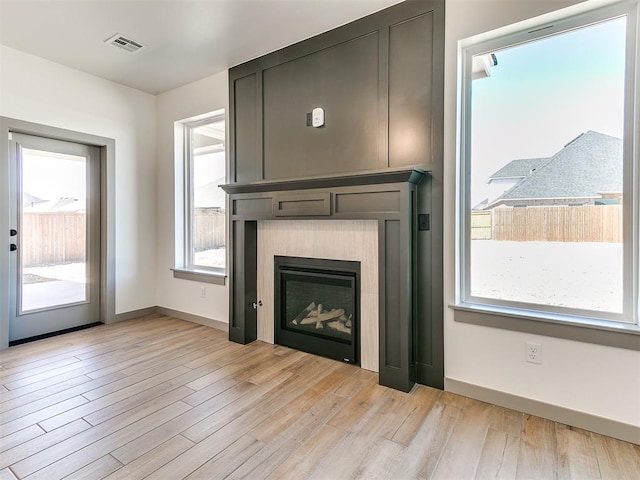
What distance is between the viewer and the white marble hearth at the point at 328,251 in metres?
2.70

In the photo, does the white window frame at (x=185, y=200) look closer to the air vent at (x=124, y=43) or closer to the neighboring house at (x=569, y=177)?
the air vent at (x=124, y=43)

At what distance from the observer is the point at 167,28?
2830 millimetres

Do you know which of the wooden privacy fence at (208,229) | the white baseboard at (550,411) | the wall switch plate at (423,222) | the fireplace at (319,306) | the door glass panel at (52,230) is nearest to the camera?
the white baseboard at (550,411)

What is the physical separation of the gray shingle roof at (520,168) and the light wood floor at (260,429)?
4.95 ft

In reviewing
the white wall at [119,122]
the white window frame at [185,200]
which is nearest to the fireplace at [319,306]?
the white window frame at [185,200]

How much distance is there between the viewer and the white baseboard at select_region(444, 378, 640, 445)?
6.01ft

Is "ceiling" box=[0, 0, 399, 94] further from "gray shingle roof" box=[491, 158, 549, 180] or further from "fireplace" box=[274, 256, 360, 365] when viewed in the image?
"fireplace" box=[274, 256, 360, 365]

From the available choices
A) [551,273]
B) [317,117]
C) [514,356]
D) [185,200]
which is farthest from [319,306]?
[185,200]

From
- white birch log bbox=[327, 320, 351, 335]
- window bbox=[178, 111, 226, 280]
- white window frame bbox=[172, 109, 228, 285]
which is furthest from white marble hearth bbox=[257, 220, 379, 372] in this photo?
white window frame bbox=[172, 109, 228, 285]

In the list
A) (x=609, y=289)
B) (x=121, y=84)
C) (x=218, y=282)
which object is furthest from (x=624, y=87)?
(x=121, y=84)

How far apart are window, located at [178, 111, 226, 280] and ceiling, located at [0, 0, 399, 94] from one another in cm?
75

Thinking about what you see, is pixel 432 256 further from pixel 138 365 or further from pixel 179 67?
pixel 179 67

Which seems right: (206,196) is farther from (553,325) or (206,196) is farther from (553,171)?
(553,325)

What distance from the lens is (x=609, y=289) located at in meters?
1.97
